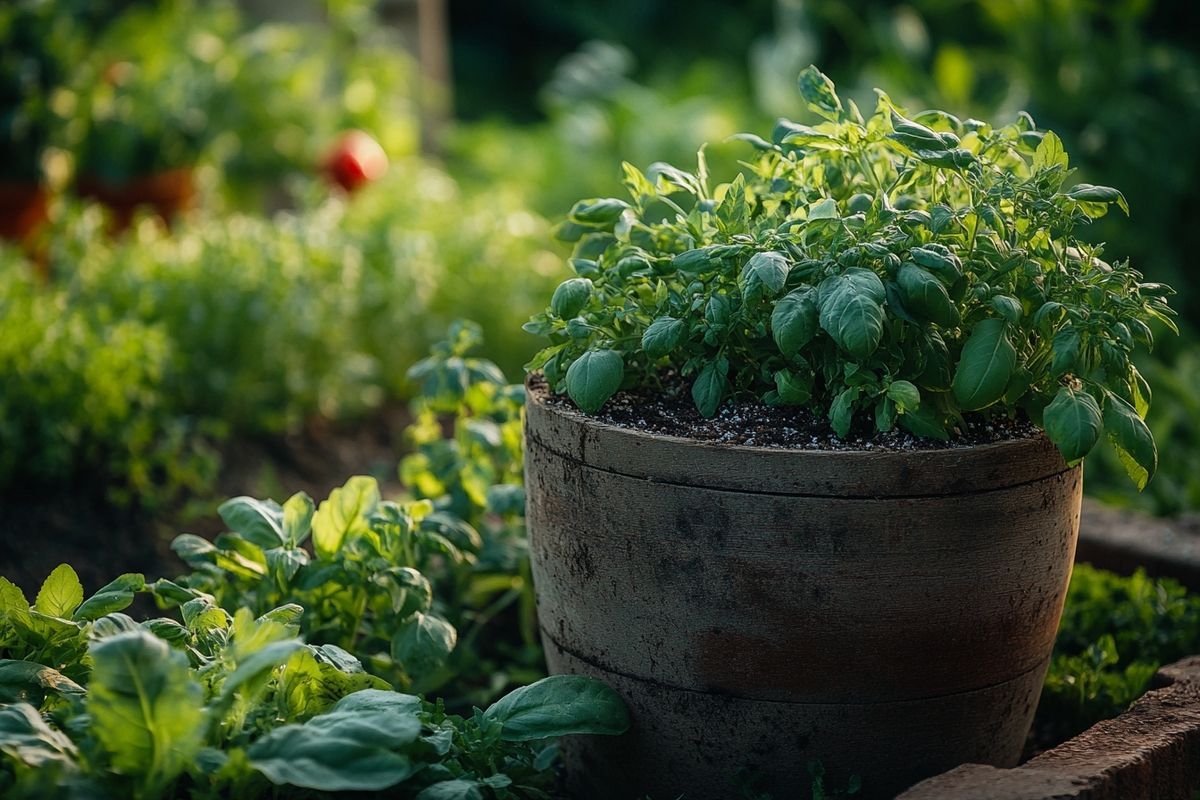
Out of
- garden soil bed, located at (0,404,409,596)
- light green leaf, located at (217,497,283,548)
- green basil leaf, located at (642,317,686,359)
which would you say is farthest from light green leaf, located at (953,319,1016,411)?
garden soil bed, located at (0,404,409,596)

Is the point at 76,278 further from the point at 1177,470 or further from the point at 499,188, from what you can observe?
the point at 1177,470

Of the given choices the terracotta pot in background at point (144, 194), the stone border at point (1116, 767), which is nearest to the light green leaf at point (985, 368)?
the stone border at point (1116, 767)

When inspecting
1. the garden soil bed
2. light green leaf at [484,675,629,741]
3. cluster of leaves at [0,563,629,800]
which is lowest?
the garden soil bed

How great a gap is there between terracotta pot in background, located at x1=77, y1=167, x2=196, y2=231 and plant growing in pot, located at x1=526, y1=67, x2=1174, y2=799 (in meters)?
3.04

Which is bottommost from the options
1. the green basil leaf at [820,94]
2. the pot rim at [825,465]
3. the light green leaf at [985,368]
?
the pot rim at [825,465]

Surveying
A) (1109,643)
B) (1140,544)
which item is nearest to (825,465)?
(1109,643)

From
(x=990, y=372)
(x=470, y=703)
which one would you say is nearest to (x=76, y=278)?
(x=470, y=703)

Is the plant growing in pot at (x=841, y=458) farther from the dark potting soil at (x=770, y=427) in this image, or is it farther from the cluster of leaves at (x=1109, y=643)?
the cluster of leaves at (x=1109, y=643)

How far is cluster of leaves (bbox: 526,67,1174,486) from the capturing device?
1.42 meters

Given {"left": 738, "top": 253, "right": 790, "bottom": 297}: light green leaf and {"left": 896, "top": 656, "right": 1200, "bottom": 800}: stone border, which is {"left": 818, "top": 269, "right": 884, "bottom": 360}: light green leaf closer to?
{"left": 738, "top": 253, "right": 790, "bottom": 297}: light green leaf

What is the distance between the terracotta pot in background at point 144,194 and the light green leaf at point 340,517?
283 centimetres

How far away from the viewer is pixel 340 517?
1.81 meters

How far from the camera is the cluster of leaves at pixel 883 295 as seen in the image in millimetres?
1424

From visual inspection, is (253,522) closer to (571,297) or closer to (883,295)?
(571,297)
